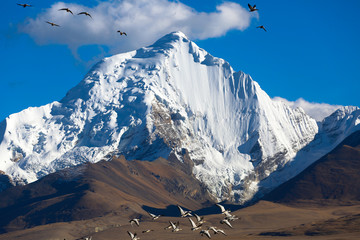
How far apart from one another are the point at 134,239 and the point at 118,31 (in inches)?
1338

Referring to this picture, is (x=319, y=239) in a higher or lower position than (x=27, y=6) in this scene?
lower

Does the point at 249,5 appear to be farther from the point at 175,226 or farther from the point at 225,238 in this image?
the point at 225,238

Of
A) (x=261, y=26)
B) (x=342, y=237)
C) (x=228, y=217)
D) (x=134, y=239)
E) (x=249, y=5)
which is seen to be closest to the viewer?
(x=249, y=5)

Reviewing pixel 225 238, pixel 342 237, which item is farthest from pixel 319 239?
pixel 225 238

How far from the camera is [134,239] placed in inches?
4178

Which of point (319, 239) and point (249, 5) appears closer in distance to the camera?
point (249, 5)

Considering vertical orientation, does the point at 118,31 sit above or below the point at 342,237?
above

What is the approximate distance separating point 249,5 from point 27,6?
27.3 meters

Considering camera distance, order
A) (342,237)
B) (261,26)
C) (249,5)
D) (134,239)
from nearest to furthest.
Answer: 1. (249,5)
2. (261,26)
3. (134,239)
4. (342,237)

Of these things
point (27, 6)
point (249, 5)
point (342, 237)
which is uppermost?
point (27, 6)

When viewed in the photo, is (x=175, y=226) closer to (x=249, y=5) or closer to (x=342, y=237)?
(x=249, y=5)

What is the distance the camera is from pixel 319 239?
636ft

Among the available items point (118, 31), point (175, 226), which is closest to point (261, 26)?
point (118, 31)

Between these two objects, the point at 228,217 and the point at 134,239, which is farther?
the point at 228,217
